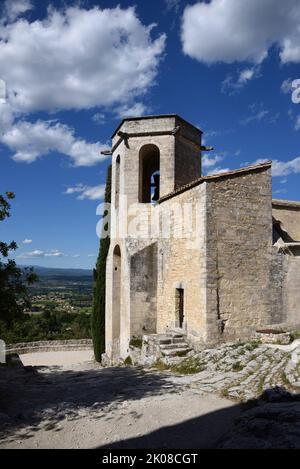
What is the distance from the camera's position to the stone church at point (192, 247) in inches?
394

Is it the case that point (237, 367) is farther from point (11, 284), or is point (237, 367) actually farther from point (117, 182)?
point (117, 182)

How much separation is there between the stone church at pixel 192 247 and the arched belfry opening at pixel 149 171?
10 cm

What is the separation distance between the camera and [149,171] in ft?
52.1

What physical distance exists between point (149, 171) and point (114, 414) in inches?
456

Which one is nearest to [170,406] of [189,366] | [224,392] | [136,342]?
[224,392]

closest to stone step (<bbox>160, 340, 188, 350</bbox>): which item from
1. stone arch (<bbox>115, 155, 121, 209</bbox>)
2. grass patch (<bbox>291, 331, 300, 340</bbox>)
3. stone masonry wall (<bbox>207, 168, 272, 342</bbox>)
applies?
stone masonry wall (<bbox>207, 168, 272, 342</bbox>)

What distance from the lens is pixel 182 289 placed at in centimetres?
1140

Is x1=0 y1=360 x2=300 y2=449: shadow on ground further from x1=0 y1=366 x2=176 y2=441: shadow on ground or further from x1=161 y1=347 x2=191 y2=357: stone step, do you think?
x1=161 y1=347 x2=191 y2=357: stone step

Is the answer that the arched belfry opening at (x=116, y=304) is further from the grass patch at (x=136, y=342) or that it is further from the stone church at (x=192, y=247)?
the grass patch at (x=136, y=342)

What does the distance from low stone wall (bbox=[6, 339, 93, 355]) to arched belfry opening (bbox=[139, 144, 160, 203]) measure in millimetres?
13373

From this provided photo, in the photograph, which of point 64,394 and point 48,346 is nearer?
point 64,394

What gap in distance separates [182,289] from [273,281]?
9.30 feet

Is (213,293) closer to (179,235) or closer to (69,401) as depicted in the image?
(179,235)

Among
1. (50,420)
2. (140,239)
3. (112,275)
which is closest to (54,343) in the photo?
(112,275)
